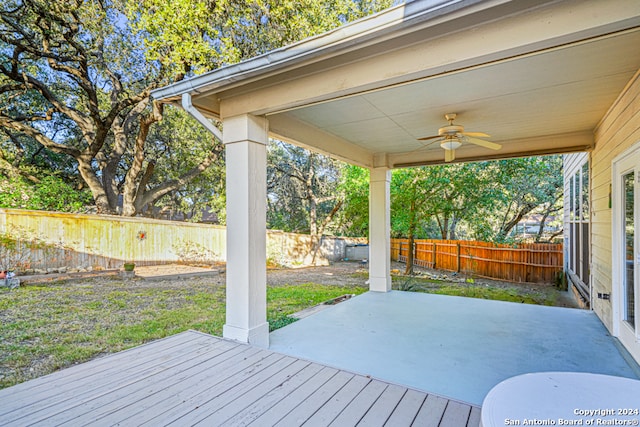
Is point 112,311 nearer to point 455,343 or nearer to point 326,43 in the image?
point 455,343

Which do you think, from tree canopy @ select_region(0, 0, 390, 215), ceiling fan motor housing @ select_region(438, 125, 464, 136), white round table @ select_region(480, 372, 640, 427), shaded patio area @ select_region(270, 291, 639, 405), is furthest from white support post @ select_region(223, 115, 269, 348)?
tree canopy @ select_region(0, 0, 390, 215)

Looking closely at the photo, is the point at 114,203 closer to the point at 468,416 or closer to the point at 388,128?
the point at 388,128

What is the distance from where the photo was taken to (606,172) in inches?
148

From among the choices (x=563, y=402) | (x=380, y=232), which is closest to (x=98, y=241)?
(x=380, y=232)

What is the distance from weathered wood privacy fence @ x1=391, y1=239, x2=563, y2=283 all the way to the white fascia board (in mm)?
8729

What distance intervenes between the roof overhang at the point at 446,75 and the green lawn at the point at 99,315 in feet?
8.96

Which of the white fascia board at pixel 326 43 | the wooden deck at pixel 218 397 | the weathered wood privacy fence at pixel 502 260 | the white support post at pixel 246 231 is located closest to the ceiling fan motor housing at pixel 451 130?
the white fascia board at pixel 326 43

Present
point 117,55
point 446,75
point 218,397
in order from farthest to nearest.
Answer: point 117,55
point 446,75
point 218,397

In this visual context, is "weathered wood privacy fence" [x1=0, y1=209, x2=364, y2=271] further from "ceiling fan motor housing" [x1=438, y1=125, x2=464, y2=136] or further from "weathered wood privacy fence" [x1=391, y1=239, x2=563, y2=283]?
"ceiling fan motor housing" [x1=438, y1=125, x2=464, y2=136]

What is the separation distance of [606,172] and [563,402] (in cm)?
384

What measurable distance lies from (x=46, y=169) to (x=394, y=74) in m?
12.7

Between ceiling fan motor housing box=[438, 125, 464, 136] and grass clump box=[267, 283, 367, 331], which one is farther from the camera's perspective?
grass clump box=[267, 283, 367, 331]

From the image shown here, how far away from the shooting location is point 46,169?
1060 centimetres

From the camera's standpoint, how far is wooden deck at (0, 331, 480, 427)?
1930 millimetres
